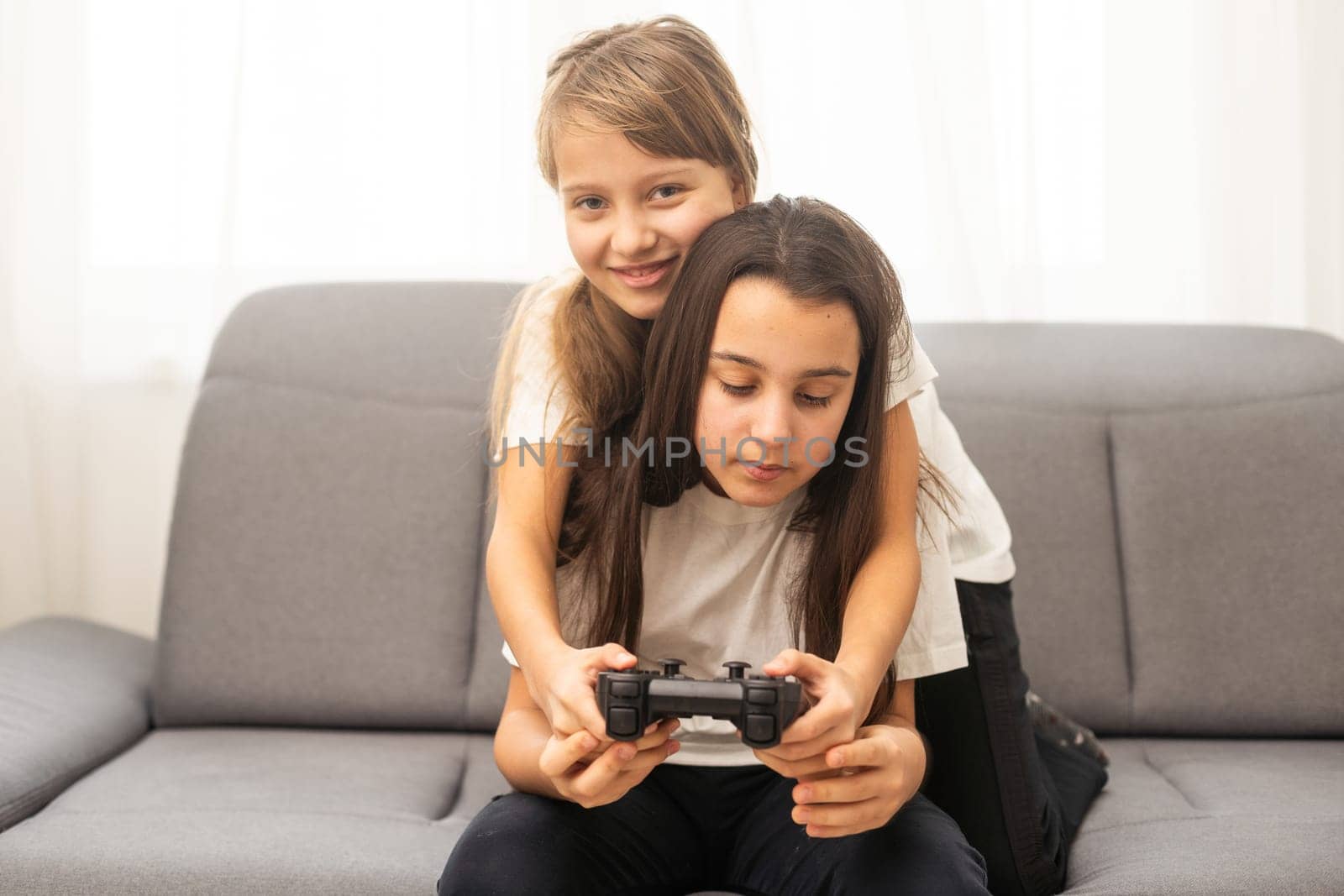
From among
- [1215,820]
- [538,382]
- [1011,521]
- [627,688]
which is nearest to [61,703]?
[538,382]

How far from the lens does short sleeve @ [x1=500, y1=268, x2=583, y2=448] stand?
1185 millimetres

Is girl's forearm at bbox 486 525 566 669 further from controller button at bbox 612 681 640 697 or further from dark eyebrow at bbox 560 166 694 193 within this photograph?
dark eyebrow at bbox 560 166 694 193

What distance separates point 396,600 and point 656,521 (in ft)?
1.95

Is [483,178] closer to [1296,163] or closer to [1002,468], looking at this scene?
[1002,468]

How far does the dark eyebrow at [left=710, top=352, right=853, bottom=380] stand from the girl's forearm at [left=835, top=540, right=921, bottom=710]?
0.18 metres

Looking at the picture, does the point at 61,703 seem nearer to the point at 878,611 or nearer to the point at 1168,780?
the point at 878,611

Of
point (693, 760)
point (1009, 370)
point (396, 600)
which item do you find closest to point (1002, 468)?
point (1009, 370)

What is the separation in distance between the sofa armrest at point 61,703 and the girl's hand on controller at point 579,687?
741 mm

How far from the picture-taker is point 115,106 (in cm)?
208

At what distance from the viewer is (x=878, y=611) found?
3.48ft

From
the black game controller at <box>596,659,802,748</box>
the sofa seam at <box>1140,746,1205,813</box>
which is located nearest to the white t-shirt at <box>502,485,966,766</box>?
the black game controller at <box>596,659,802,748</box>

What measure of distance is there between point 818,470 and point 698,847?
0.37 m

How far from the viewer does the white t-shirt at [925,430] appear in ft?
3.92

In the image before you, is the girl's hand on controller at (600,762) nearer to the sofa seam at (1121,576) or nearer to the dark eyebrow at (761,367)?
the dark eyebrow at (761,367)
